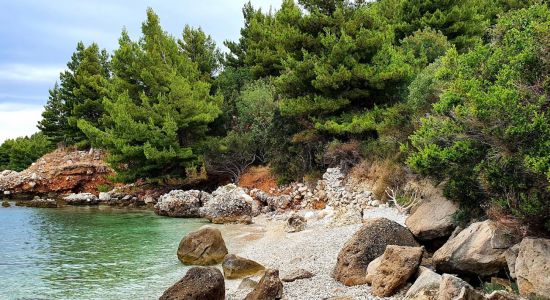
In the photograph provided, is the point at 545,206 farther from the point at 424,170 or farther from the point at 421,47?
the point at 421,47

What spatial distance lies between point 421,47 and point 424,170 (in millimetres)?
19289

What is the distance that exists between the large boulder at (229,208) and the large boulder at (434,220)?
1342 centimetres

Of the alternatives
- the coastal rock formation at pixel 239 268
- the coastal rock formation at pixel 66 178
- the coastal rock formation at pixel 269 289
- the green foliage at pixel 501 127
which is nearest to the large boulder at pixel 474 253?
the green foliage at pixel 501 127

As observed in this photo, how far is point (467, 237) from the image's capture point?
30.3 ft

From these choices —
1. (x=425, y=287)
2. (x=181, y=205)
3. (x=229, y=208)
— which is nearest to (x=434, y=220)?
(x=425, y=287)

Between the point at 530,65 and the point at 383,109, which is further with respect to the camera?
the point at 383,109

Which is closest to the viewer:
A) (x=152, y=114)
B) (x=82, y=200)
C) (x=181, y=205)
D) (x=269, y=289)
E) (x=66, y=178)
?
(x=269, y=289)

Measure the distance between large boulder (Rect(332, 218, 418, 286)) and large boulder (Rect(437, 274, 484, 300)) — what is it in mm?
2715

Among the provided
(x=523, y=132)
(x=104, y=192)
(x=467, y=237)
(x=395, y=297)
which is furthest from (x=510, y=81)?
(x=104, y=192)

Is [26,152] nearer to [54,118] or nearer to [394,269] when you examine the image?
[54,118]

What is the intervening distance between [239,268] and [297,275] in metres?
2.55

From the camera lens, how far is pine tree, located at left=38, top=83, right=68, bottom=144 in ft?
180

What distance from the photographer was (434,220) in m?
11.0

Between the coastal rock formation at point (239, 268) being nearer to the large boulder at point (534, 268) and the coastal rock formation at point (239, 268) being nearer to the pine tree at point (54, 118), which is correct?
the large boulder at point (534, 268)
